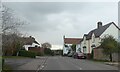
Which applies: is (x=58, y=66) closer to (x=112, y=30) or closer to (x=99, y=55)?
(x=99, y=55)

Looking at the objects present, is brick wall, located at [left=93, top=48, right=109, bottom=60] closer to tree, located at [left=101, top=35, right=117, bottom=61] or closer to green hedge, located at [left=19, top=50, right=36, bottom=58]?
tree, located at [left=101, top=35, right=117, bottom=61]

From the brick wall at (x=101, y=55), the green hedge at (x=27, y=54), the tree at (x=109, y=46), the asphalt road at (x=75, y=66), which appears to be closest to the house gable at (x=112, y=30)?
the brick wall at (x=101, y=55)

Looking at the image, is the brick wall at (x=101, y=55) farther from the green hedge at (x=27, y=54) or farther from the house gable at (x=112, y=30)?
the green hedge at (x=27, y=54)

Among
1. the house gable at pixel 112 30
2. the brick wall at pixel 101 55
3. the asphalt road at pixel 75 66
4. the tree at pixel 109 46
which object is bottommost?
the asphalt road at pixel 75 66

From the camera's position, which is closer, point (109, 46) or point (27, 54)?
point (109, 46)

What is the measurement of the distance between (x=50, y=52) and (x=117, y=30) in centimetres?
3813

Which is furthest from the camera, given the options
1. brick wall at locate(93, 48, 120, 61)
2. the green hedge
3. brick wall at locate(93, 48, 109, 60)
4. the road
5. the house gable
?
the house gable

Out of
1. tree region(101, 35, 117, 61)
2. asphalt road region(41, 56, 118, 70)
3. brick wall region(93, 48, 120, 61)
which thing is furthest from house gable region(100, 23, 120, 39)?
asphalt road region(41, 56, 118, 70)

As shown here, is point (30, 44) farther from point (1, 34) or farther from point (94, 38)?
point (1, 34)

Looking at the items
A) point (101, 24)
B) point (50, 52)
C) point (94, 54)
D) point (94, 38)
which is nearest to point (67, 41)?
point (50, 52)

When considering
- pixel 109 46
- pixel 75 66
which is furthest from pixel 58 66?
pixel 109 46

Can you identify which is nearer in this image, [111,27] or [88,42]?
[111,27]

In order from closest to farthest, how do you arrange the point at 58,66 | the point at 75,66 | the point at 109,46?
1. the point at 75,66
2. the point at 58,66
3. the point at 109,46

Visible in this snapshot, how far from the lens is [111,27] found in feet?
207
